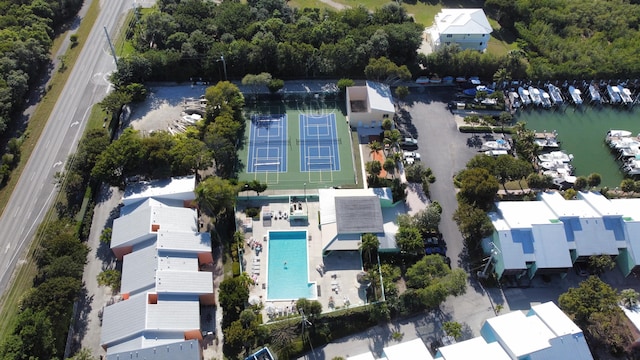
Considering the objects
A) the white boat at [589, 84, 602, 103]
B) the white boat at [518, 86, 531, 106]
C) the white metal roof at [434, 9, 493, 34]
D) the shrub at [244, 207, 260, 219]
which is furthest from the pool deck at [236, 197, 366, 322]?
the white boat at [589, 84, 602, 103]

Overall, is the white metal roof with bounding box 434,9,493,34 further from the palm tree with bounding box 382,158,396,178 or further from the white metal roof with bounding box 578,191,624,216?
the white metal roof with bounding box 578,191,624,216

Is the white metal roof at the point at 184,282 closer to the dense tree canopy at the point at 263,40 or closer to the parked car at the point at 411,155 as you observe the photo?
the parked car at the point at 411,155

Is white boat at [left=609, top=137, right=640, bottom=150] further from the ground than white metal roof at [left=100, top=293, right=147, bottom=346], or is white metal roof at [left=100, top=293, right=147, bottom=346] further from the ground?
white boat at [left=609, top=137, right=640, bottom=150]

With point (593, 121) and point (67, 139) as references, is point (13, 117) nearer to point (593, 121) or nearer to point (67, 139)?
point (67, 139)

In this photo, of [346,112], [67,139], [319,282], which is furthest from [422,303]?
[67,139]

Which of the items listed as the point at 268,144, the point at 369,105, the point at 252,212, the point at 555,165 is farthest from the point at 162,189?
the point at 555,165
